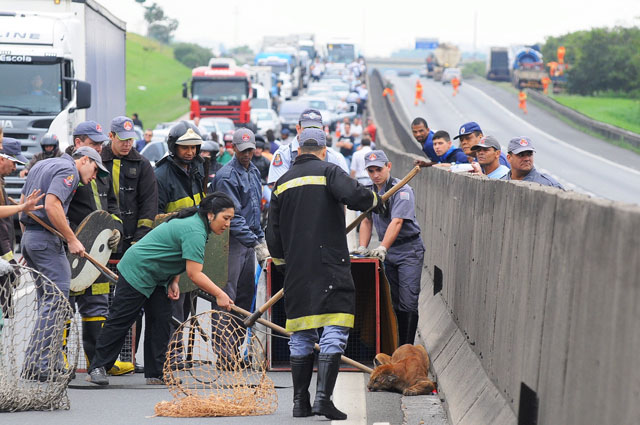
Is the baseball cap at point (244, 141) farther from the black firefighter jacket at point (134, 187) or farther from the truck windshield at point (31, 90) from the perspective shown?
the truck windshield at point (31, 90)

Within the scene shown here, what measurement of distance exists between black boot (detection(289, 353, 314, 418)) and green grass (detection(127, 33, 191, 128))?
67.9 m

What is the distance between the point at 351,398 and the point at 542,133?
53731 millimetres

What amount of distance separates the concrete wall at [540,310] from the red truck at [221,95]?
1521 inches

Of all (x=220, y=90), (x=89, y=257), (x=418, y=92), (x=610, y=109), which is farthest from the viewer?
(x=418, y=92)

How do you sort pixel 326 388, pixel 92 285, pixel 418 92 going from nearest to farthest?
pixel 326 388
pixel 92 285
pixel 418 92

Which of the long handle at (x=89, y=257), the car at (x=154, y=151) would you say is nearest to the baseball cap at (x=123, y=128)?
the long handle at (x=89, y=257)

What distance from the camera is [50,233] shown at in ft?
30.0

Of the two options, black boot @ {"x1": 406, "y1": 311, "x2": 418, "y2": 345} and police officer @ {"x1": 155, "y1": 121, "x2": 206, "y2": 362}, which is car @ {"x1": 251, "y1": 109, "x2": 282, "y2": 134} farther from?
black boot @ {"x1": 406, "y1": 311, "x2": 418, "y2": 345}

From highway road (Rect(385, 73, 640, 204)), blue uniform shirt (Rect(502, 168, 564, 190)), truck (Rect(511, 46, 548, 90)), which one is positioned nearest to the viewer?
blue uniform shirt (Rect(502, 168, 564, 190))

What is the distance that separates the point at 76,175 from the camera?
9078 mm

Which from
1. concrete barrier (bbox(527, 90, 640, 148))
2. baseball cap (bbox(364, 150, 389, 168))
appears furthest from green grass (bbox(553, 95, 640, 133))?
baseball cap (bbox(364, 150, 389, 168))

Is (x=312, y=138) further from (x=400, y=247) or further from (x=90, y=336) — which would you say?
(x=90, y=336)

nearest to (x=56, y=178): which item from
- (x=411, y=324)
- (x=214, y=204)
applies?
(x=214, y=204)

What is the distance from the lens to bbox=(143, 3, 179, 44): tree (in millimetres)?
158875
